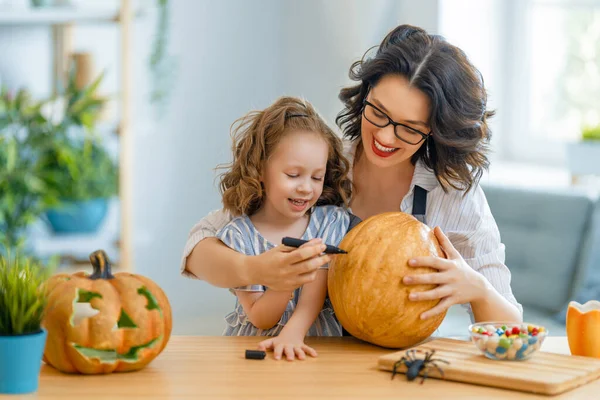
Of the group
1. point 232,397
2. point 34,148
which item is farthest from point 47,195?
point 232,397

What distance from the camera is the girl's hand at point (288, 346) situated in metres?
1.67

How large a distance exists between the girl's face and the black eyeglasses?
0.13m

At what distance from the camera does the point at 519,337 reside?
1.59m

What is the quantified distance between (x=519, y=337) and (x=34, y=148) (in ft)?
9.39

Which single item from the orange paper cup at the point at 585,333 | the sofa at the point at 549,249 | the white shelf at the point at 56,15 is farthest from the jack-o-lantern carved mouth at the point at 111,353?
the white shelf at the point at 56,15

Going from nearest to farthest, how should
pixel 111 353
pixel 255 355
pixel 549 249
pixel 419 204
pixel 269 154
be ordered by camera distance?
pixel 111 353 → pixel 255 355 → pixel 269 154 → pixel 419 204 → pixel 549 249

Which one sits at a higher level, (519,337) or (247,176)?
(247,176)

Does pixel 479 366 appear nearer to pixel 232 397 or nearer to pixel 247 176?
pixel 232 397

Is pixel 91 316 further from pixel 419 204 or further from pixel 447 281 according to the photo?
pixel 419 204

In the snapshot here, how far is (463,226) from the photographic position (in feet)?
6.90

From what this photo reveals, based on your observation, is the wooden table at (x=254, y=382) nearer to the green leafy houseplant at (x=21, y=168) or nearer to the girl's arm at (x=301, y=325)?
the girl's arm at (x=301, y=325)

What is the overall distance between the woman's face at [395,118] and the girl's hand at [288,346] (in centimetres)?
48

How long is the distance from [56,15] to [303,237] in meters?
2.41

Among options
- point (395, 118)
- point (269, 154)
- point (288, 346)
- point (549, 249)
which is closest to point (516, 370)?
point (288, 346)
